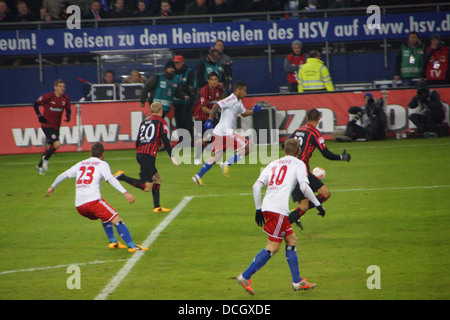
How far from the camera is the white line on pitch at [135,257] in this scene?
7.98m

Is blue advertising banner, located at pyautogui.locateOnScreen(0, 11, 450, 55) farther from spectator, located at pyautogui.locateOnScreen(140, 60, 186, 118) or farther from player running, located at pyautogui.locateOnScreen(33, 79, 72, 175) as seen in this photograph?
player running, located at pyautogui.locateOnScreen(33, 79, 72, 175)

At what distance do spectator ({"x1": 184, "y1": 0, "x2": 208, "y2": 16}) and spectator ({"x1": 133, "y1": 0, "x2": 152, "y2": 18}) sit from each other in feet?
4.85

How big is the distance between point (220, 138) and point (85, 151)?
22.7ft

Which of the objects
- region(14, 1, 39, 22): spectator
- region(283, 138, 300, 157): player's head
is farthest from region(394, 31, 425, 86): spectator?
region(283, 138, 300, 157): player's head

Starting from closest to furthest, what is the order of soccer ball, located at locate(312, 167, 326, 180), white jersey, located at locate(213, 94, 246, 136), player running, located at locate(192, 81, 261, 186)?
Result: soccer ball, located at locate(312, 167, 326, 180) → player running, located at locate(192, 81, 261, 186) → white jersey, located at locate(213, 94, 246, 136)

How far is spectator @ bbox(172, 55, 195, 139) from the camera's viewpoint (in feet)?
68.5

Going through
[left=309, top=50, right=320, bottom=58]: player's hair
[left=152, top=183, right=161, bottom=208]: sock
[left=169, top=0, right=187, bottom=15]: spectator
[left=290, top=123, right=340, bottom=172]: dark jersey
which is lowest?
[left=152, top=183, right=161, bottom=208]: sock

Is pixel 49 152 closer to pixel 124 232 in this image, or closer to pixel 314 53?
pixel 124 232

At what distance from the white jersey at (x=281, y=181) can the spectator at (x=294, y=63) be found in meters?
14.7

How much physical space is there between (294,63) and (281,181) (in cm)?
1523

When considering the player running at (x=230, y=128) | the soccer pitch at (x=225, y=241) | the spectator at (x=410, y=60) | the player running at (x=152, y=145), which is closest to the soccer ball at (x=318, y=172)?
the soccer pitch at (x=225, y=241)

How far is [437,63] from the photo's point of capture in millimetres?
22188

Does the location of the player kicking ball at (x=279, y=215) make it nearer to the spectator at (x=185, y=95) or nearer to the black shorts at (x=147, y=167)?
the black shorts at (x=147, y=167)
